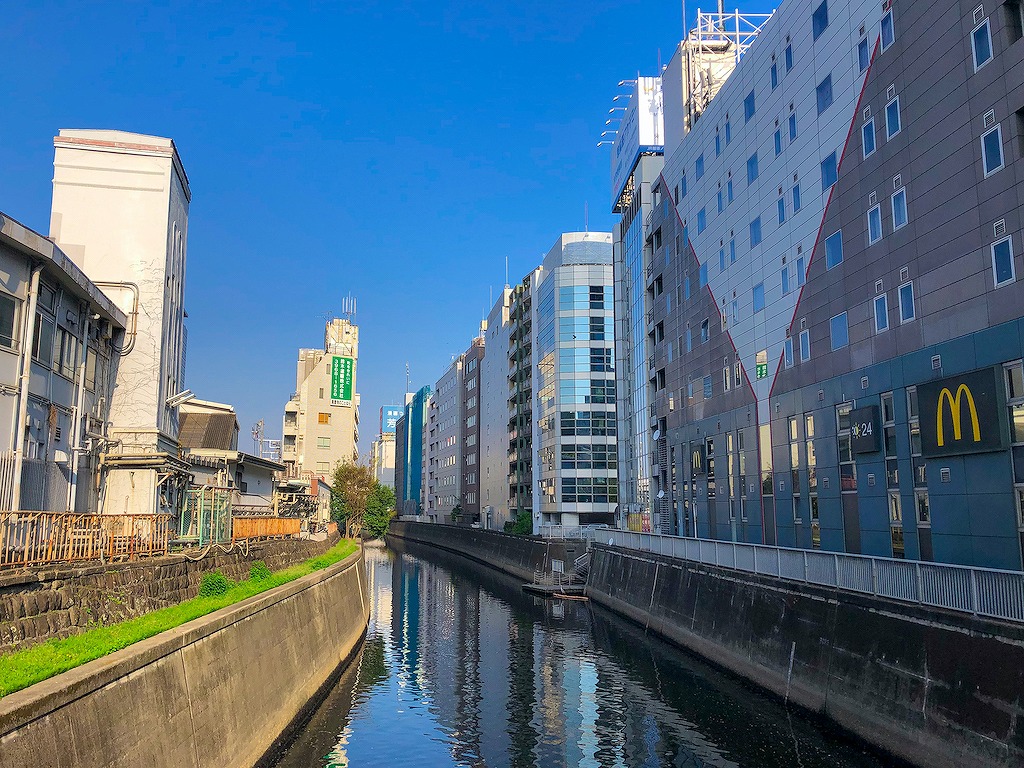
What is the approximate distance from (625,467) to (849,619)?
1946 inches

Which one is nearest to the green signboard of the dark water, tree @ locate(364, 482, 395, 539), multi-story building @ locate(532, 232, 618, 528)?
tree @ locate(364, 482, 395, 539)

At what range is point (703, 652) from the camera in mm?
33531

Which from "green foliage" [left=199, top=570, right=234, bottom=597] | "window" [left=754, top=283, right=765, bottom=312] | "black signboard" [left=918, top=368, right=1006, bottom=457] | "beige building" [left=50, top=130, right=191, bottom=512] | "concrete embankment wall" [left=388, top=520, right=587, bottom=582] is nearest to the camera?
"green foliage" [left=199, top=570, right=234, bottom=597]

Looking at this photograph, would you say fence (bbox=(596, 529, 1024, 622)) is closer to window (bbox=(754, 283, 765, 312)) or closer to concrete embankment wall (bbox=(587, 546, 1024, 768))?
concrete embankment wall (bbox=(587, 546, 1024, 768))

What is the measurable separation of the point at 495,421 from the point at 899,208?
97142mm

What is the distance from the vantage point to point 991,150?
23.6 metres

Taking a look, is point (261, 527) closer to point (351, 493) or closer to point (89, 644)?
point (89, 644)

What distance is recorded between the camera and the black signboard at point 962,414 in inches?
904

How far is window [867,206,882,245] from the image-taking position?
29.9 metres

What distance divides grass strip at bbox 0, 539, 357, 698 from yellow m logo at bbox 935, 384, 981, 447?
2236cm

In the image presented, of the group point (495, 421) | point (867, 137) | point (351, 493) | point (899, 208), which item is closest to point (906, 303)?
point (899, 208)

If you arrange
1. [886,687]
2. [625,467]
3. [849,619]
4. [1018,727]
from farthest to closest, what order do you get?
[625,467]
[849,619]
[886,687]
[1018,727]

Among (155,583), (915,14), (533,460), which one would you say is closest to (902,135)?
(915,14)

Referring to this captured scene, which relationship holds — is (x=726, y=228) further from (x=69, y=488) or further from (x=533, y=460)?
(x=533, y=460)
